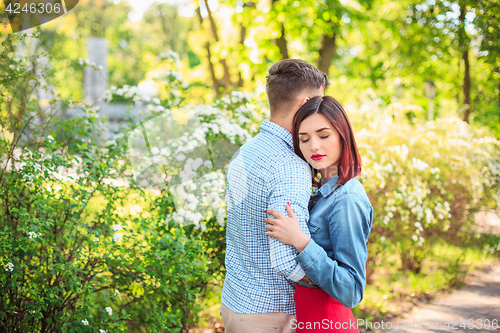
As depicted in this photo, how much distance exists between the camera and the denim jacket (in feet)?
5.08

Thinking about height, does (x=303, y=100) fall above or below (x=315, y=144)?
above

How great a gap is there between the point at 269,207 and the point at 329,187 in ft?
1.13

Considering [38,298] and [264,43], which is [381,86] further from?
[38,298]

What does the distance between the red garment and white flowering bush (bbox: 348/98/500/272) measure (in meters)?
2.48

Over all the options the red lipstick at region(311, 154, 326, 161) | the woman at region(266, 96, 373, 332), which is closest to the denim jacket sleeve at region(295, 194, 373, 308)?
the woman at region(266, 96, 373, 332)

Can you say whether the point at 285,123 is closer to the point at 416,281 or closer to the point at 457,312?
the point at 457,312

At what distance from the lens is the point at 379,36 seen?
12.8 metres

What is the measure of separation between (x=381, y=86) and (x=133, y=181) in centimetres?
1383

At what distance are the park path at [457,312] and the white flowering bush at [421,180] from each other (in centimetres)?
73

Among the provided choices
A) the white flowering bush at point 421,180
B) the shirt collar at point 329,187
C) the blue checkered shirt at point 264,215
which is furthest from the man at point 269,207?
the white flowering bush at point 421,180

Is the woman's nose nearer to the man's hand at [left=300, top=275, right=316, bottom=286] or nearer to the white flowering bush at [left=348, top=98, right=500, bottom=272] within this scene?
the man's hand at [left=300, top=275, right=316, bottom=286]

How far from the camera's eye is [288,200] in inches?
63.4

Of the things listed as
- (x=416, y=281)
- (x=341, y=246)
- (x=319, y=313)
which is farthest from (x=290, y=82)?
(x=416, y=281)

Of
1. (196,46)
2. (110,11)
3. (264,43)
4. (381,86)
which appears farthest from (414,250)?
(110,11)
